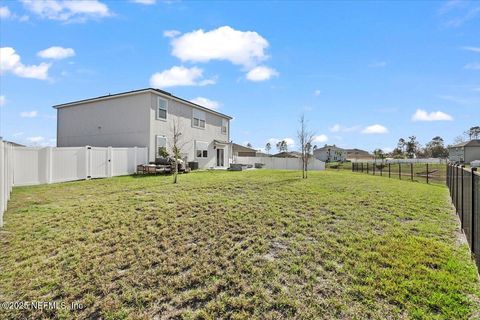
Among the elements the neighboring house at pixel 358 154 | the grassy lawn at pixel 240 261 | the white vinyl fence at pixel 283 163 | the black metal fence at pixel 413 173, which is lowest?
the grassy lawn at pixel 240 261

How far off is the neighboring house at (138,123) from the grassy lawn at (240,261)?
10.6 meters

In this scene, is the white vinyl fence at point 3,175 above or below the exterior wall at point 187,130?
below

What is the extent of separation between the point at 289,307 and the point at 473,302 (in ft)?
7.14

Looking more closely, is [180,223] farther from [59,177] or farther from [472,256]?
[59,177]

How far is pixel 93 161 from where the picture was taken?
14.5 metres

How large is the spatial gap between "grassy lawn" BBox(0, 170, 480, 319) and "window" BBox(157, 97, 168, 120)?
11.4m

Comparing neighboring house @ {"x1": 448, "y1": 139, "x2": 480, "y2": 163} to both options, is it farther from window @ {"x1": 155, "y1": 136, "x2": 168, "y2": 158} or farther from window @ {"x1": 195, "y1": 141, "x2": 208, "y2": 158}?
window @ {"x1": 155, "y1": 136, "x2": 168, "y2": 158}

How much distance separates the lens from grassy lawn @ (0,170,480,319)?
3.32 metres

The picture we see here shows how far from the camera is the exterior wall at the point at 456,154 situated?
5618cm

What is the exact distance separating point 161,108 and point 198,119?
14.4 ft

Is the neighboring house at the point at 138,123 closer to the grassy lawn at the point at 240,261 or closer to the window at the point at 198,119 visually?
the window at the point at 198,119

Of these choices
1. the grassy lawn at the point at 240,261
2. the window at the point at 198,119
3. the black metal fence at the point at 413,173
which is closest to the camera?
the grassy lawn at the point at 240,261

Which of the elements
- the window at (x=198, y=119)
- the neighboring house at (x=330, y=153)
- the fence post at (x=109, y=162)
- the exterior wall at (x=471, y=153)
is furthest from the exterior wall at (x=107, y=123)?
the neighboring house at (x=330, y=153)

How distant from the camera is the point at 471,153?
54500mm
